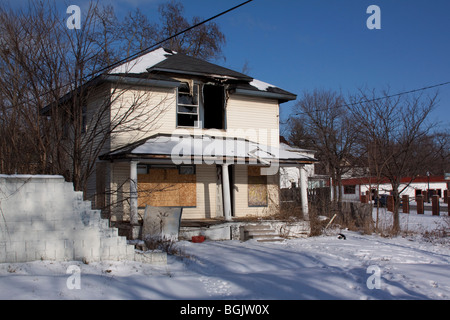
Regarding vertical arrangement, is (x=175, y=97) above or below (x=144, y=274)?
above

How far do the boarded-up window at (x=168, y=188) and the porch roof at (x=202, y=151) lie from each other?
129 centimetres

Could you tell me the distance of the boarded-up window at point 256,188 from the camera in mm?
17016

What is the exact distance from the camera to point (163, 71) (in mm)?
15523

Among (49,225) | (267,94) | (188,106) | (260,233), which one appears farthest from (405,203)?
(49,225)

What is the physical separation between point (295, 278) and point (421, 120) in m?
11.2

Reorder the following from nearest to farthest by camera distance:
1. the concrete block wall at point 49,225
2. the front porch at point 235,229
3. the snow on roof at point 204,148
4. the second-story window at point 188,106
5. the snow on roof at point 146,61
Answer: the concrete block wall at point 49,225
the snow on roof at point 204,148
the front porch at point 235,229
the snow on roof at point 146,61
the second-story window at point 188,106

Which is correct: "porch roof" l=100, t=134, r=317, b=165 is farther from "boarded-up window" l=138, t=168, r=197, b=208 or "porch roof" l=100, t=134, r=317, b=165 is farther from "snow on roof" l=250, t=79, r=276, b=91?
"snow on roof" l=250, t=79, r=276, b=91

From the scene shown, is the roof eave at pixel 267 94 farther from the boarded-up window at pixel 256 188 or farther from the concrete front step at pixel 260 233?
the concrete front step at pixel 260 233

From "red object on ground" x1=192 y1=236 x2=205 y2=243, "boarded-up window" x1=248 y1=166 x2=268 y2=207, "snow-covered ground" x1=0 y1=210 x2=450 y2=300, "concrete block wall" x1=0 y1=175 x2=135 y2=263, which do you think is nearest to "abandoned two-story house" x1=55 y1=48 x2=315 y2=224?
"boarded-up window" x1=248 y1=166 x2=268 y2=207

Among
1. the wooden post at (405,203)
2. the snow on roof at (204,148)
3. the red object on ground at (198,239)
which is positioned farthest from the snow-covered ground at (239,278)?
the wooden post at (405,203)

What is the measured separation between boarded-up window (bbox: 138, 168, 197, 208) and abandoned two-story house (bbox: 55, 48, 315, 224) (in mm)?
35
